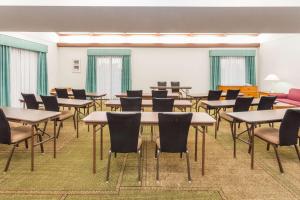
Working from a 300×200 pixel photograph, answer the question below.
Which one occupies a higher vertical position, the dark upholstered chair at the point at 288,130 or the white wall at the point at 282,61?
the white wall at the point at 282,61

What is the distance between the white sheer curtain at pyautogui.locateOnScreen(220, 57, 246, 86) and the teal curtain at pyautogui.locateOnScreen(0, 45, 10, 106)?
8.01 metres

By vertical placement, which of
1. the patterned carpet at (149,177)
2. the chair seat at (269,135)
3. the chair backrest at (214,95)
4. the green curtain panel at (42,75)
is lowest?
the patterned carpet at (149,177)

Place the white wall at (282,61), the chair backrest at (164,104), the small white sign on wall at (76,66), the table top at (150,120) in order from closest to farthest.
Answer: the table top at (150,120)
the chair backrest at (164,104)
the white wall at (282,61)
the small white sign on wall at (76,66)

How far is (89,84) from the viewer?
10477 millimetres

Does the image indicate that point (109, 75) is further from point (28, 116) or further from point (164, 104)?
point (28, 116)

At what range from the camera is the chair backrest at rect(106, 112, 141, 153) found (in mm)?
2699

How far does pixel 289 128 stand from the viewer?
3033mm

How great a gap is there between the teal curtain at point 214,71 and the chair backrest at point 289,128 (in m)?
7.51

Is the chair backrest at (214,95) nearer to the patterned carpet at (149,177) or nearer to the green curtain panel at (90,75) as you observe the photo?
the patterned carpet at (149,177)

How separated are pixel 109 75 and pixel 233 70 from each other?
17.7 feet

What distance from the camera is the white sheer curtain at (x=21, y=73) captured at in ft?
24.1

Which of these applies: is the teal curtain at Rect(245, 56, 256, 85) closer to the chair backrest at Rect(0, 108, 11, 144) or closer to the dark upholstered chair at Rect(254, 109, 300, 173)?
the dark upholstered chair at Rect(254, 109, 300, 173)

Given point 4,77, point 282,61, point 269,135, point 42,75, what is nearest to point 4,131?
point 269,135

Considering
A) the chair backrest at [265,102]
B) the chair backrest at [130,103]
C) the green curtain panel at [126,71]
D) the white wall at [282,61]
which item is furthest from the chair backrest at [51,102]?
the white wall at [282,61]
